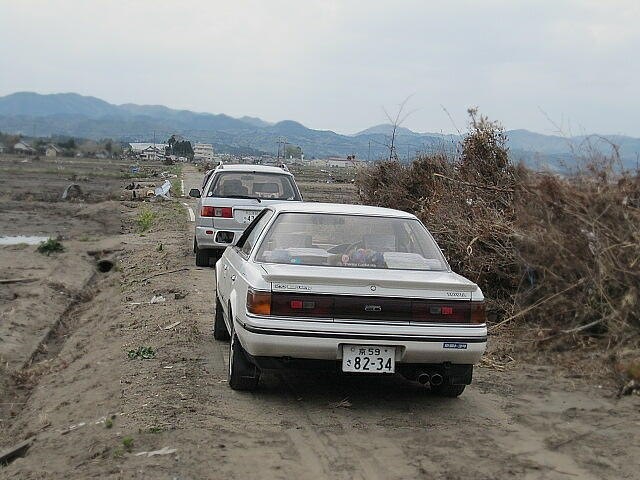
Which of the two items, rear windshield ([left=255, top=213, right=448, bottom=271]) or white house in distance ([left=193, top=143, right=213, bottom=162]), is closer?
rear windshield ([left=255, top=213, right=448, bottom=271])

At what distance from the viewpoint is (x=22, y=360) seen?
10.7 m

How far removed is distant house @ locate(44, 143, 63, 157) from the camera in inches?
4237

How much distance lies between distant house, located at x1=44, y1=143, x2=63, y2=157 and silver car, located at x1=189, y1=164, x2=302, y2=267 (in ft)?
320

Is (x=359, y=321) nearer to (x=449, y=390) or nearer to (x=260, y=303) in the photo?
(x=260, y=303)

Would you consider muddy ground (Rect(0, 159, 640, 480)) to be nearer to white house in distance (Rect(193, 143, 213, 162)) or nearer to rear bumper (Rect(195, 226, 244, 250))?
rear bumper (Rect(195, 226, 244, 250))

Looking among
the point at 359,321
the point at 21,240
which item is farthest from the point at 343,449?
the point at 21,240

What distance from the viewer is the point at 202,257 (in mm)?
14430

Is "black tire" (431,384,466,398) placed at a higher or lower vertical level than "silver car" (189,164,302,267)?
lower

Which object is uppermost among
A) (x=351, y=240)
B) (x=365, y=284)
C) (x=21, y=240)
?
(x=351, y=240)

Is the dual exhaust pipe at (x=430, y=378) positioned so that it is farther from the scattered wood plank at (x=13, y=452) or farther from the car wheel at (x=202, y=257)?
the car wheel at (x=202, y=257)

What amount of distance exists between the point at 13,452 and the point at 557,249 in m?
5.25

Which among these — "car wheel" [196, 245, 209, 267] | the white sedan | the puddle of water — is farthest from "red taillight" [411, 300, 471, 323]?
the puddle of water

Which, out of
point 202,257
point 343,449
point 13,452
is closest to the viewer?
point 343,449

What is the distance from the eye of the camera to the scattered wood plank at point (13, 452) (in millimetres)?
6234
